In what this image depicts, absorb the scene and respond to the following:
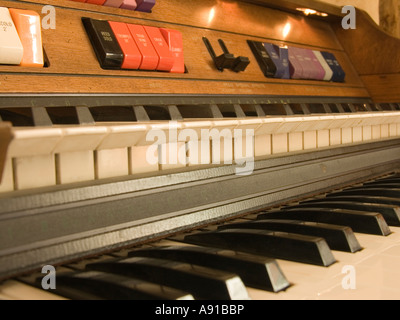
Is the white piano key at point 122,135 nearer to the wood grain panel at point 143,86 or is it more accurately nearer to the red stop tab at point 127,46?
the wood grain panel at point 143,86

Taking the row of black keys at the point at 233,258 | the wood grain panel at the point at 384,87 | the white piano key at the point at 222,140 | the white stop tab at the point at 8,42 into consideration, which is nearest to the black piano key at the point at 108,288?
the row of black keys at the point at 233,258

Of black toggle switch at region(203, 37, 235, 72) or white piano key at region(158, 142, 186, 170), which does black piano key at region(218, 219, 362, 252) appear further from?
black toggle switch at region(203, 37, 235, 72)

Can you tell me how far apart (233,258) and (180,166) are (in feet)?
1.10

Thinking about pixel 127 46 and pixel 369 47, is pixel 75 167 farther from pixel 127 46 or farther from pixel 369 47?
pixel 369 47

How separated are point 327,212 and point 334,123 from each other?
415 mm

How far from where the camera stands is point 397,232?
1.29 m

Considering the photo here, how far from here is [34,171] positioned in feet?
2.91

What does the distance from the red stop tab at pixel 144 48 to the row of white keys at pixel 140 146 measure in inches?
14.6

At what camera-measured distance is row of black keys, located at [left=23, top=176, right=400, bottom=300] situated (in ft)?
2.57

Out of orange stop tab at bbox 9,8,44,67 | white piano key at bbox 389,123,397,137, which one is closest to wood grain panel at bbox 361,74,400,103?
white piano key at bbox 389,123,397,137

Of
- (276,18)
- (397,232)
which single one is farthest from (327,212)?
(276,18)

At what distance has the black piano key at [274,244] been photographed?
39.8 inches

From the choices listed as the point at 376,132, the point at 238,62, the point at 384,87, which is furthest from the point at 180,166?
the point at 384,87
